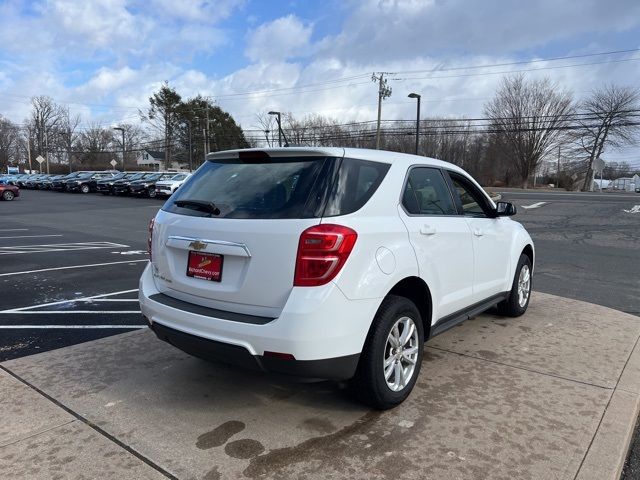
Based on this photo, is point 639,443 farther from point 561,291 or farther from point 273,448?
point 561,291

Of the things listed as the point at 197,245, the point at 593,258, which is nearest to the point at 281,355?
the point at 197,245

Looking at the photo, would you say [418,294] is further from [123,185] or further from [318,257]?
[123,185]

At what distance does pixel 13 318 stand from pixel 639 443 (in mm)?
5744

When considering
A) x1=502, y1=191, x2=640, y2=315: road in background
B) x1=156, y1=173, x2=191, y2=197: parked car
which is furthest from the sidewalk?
x1=156, y1=173, x2=191, y2=197: parked car

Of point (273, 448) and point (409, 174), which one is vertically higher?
point (409, 174)

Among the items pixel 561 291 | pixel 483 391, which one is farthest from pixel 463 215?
pixel 561 291

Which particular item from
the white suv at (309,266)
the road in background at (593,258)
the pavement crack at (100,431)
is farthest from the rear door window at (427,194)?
the pavement crack at (100,431)

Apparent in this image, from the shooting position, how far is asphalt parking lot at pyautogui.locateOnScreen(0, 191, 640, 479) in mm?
4094

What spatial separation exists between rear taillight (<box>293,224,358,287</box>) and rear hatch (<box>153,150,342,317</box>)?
0.05 m

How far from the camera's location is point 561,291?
7188 millimetres

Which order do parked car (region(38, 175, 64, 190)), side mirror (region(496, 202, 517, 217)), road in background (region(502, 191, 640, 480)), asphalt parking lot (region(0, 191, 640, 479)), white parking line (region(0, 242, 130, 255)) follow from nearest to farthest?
asphalt parking lot (region(0, 191, 640, 479)) < side mirror (region(496, 202, 517, 217)) < road in background (region(502, 191, 640, 480)) < white parking line (region(0, 242, 130, 255)) < parked car (region(38, 175, 64, 190))

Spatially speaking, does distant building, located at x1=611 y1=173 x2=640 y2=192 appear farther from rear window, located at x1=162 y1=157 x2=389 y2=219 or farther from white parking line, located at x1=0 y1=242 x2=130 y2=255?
rear window, located at x1=162 y1=157 x2=389 y2=219

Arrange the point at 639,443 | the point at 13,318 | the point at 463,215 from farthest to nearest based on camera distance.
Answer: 1. the point at 13,318
2. the point at 463,215
3. the point at 639,443

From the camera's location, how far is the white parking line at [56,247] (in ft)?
33.7
